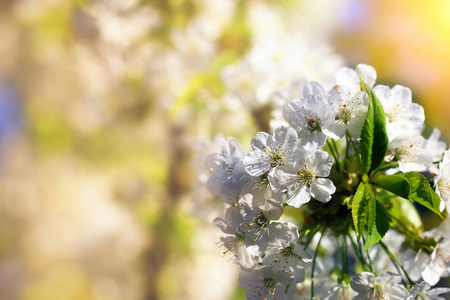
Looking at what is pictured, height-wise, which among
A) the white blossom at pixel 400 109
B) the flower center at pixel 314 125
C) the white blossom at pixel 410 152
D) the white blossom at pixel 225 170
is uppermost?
the white blossom at pixel 225 170

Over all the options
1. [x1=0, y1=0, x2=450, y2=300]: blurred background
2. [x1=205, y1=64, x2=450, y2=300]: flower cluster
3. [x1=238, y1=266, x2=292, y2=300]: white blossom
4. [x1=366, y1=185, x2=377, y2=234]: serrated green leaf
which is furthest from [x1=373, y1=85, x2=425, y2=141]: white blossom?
[x1=0, y1=0, x2=450, y2=300]: blurred background

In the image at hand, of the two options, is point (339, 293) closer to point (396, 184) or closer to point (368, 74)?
point (396, 184)

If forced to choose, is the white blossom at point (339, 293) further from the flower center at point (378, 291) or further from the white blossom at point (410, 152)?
the white blossom at point (410, 152)

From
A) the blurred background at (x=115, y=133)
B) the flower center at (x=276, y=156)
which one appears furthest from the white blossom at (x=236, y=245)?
the blurred background at (x=115, y=133)

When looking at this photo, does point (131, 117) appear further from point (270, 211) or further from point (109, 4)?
point (270, 211)

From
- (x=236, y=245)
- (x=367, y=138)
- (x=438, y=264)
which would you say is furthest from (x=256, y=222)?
(x=438, y=264)

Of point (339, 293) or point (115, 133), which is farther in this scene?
point (115, 133)

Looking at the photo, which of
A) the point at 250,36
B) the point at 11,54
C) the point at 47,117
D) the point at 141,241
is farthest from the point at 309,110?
the point at 11,54

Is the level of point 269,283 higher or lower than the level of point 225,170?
lower

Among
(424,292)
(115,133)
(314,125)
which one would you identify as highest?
(115,133)
